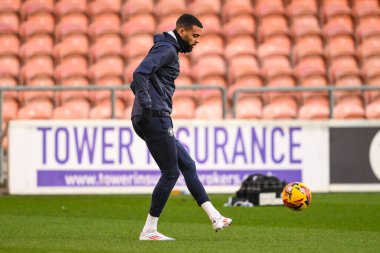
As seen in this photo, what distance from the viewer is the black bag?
13.6 meters

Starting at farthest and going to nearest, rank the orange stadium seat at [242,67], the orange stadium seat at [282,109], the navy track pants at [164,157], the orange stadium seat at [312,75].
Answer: the orange stadium seat at [312,75] → the orange stadium seat at [242,67] → the orange stadium seat at [282,109] → the navy track pants at [164,157]

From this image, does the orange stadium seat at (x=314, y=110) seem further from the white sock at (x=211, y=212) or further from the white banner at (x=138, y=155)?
the white sock at (x=211, y=212)

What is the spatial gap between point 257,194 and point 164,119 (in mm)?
5206

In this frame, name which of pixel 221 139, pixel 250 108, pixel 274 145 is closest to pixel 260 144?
pixel 274 145

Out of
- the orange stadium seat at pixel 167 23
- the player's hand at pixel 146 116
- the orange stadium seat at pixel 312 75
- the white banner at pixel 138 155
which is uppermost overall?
the orange stadium seat at pixel 167 23

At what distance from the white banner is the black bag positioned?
2.06m

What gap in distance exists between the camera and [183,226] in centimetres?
1048

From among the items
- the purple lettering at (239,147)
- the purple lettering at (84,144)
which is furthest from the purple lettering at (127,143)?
the purple lettering at (239,147)

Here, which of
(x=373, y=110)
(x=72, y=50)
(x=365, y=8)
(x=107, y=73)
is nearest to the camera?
(x=373, y=110)

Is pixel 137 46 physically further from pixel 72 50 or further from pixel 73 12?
pixel 73 12

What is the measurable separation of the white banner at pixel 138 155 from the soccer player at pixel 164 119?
22.7ft

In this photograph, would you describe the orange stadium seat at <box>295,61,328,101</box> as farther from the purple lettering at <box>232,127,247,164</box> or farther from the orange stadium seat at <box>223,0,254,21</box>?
the purple lettering at <box>232,127,247,164</box>

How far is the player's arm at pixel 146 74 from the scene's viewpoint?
8.26m

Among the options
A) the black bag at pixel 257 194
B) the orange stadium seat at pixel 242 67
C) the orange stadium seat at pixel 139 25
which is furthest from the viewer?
the orange stadium seat at pixel 139 25
